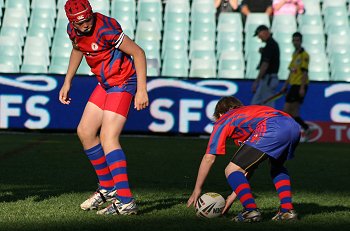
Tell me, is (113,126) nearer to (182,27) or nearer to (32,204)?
(32,204)

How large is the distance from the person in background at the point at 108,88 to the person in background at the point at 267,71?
854 cm

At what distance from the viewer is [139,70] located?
673 cm

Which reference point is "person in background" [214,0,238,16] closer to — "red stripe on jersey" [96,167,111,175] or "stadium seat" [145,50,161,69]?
"stadium seat" [145,50,161,69]

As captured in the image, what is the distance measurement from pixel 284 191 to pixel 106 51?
1715 mm

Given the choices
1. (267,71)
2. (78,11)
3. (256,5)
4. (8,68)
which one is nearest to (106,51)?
(78,11)

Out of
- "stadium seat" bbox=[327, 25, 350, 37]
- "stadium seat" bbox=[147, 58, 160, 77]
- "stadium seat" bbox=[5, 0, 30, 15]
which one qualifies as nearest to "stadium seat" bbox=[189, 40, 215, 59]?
"stadium seat" bbox=[147, 58, 160, 77]

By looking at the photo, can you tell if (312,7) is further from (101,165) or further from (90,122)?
(90,122)

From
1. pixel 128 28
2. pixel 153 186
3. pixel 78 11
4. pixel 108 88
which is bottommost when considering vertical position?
pixel 153 186

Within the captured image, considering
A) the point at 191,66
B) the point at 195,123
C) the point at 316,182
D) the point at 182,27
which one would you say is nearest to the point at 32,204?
the point at 316,182

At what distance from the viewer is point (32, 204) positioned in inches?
291

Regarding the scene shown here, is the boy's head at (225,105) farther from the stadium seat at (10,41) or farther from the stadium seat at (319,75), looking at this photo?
the stadium seat at (10,41)

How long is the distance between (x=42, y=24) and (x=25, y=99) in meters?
3.85

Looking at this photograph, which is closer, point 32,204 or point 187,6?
point 32,204

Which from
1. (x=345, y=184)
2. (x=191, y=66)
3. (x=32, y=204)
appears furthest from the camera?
(x=191, y=66)
